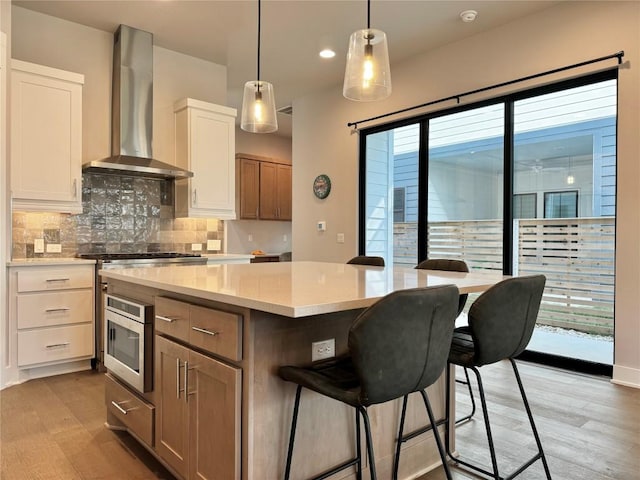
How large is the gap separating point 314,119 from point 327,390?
4.96 metres

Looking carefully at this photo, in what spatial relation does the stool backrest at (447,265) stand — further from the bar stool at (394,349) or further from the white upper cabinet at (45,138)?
the white upper cabinet at (45,138)

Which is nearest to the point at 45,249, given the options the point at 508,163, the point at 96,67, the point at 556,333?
the point at 96,67

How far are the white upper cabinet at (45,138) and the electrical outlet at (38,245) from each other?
16.3 inches

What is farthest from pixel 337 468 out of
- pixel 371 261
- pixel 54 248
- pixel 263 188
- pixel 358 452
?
pixel 263 188

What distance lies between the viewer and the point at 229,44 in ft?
14.7

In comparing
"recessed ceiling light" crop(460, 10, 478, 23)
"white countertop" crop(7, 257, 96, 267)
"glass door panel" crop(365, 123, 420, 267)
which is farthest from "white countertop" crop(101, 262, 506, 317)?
"glass door panel" crop(365, 123, 420, 267)

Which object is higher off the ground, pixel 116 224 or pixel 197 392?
pixel 116 224

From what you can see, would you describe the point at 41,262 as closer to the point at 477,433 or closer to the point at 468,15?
the point at 477,433

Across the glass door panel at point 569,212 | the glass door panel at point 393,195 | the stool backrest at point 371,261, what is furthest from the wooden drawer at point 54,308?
the glass door panel at point 569,212

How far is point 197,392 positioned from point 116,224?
312 centimetres

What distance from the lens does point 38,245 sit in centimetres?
381

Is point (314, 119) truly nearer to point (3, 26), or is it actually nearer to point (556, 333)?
point (3, 26)

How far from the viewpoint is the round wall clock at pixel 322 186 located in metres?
5.71

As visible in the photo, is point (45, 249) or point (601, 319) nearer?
point (601, 319)
